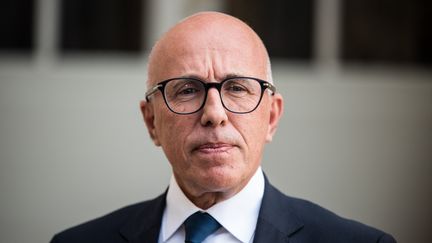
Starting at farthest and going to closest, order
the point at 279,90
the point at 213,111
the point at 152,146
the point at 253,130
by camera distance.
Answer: the point at 279,90 → the point at 152,146 → the point at 253,130 → the point at 213,111

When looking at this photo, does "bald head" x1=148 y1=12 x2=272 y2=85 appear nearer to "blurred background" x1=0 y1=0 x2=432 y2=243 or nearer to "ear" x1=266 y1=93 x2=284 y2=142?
"ear" x1=266 y1=93 x2=284 y2=142

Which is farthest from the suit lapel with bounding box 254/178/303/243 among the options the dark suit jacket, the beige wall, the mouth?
the beige wall

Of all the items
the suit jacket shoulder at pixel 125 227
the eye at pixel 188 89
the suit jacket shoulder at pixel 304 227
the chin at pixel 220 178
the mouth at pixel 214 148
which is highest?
the eye at pixel 188 89

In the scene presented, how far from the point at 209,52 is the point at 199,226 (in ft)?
2.10

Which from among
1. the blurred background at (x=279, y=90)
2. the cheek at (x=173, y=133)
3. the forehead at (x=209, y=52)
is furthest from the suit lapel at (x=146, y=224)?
the blurred background at (x=279, y=90)

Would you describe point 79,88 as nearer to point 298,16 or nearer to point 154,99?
point 298,16

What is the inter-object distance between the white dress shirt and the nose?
32cm

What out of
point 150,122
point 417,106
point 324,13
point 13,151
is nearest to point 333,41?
point 324,13

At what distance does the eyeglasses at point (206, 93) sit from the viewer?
271cm

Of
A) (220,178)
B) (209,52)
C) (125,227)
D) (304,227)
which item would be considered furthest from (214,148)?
(125,227)

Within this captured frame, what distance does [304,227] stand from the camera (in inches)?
111

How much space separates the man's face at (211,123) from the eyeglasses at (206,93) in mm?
20

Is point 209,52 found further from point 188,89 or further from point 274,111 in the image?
point 274,111

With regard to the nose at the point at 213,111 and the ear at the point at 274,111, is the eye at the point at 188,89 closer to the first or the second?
the nose at the point at 213,111
